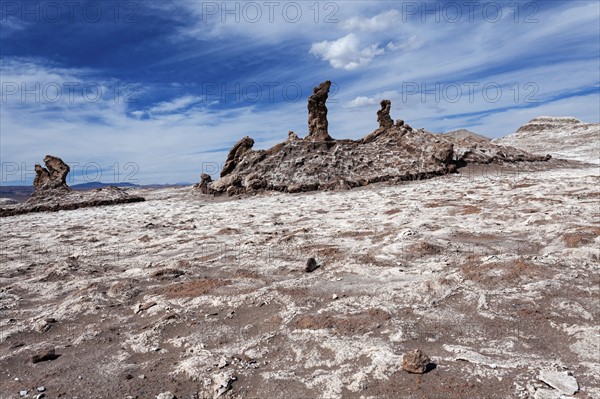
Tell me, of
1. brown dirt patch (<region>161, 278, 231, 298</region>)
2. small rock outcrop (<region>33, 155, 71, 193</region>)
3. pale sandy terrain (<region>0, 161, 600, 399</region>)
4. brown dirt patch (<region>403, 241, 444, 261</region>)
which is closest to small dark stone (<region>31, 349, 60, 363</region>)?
pale sandy terrain (<region>0, 161, 600, 399</region>)

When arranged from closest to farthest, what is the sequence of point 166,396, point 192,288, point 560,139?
point 166,396
point 192,288
point 560,139

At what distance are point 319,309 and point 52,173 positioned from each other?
2146cm

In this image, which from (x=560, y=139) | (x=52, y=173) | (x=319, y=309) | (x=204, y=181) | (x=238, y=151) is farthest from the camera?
(x=560, y=139)

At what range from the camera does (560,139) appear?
3197 cm

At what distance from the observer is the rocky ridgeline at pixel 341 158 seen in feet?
64.1

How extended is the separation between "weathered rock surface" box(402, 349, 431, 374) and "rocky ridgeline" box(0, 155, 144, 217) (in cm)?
1847

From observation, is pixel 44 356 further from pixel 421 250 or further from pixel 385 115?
pixel 385 115

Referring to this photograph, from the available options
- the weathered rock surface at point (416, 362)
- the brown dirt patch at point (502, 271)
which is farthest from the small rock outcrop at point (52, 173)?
the weathered rock surface at point (416, 362)

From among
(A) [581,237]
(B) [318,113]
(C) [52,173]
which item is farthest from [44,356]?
(C) [52,173]

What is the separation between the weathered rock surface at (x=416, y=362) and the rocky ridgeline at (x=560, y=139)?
72.0 feet

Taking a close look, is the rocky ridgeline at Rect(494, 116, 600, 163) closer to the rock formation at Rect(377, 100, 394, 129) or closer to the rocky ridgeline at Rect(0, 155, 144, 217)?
the rock formation at Rect(377, 100, 394, 129)

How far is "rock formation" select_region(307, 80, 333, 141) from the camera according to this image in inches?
883

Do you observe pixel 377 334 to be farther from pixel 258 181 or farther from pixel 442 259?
pixel 258 181

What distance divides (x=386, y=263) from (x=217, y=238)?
13.7ft
